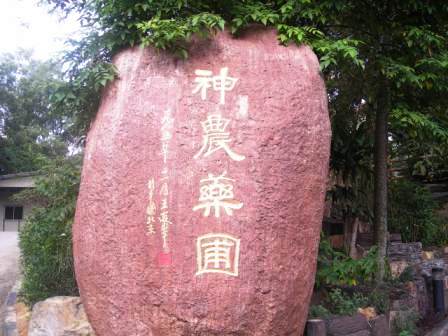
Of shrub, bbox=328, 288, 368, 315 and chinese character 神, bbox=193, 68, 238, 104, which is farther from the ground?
chinese character 神, bbox=193, 68, 238, 104

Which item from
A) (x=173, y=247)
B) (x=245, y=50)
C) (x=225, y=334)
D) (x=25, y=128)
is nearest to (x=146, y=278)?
(x=173, y=247)

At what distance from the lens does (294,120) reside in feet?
12.2

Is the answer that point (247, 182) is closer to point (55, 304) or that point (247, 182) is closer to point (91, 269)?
point (91, 269)

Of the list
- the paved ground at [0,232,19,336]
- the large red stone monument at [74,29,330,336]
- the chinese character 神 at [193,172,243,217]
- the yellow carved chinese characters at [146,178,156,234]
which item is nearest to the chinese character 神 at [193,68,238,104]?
the large red stone monument at [74,29,330,336]

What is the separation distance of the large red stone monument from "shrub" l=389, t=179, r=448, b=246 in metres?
4.52

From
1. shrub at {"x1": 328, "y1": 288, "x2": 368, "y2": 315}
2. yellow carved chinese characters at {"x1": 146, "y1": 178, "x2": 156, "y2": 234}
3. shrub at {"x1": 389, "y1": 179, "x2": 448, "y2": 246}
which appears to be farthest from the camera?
shrub at {"x1": 389, "y1": 179, "x2": 448, "y2": 246}

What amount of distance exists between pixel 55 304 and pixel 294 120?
2.91 metres

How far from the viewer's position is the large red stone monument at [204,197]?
11.2 ft

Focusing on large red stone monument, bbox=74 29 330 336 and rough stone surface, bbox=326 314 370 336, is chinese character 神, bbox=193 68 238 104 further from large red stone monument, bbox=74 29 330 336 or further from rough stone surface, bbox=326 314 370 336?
rough stone surface, bbox=326 314 370 336

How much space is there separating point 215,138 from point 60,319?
2.39m

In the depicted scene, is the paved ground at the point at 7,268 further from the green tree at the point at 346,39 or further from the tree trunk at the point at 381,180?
the tree trunk at the point at 381,180

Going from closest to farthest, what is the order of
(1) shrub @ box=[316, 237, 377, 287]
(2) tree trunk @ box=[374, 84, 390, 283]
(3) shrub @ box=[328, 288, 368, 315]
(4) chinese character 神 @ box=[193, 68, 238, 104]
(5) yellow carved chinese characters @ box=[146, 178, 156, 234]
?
(5) yellow carved chinese characters @ box=[146, 178, 156, 234] < (4) chinese character 神 @ box=[193, 68, 238, 104] < (3) shrub @ box=[328, 288, 368, 315] < (1) shrub @ box=[316, 237, 377, 287] < (2) tree trunk @ box=[374, 84, 390, 283]

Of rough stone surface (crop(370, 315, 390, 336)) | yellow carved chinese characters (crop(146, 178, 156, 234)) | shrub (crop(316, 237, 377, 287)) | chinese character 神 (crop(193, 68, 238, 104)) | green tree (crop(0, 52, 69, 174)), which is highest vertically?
green tree (crop(0, 52, 69, 174))

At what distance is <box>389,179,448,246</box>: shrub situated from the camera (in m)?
7.76
